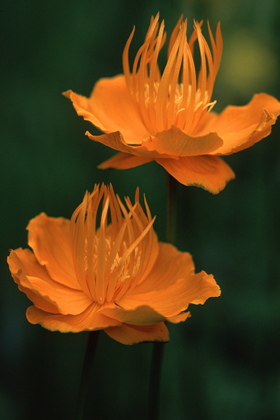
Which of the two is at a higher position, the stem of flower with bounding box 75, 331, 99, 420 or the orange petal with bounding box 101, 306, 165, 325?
the orange petal with bounding box 101, 306, 165, 325

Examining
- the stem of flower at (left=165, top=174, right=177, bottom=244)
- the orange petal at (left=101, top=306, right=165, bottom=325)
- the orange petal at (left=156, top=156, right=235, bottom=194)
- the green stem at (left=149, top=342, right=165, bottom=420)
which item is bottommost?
the green stem at (left=149, top=342, right=165, bottom=420)

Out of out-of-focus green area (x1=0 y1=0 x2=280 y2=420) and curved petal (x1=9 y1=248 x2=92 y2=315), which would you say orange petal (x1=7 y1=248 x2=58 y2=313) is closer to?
curved petal (x1=9 y1=248 x2=92 y2=315)

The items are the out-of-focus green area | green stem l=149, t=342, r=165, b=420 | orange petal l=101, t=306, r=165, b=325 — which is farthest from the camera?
the out-of-focus green area

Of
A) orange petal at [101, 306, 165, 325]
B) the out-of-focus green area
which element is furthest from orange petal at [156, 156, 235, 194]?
the out-of-focus green area

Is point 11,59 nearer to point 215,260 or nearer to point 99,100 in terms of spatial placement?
point 99,100

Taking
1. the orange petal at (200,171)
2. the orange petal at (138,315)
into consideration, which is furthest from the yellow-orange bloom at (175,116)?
the orange petal at (138,315)

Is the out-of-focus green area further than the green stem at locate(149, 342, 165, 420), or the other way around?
the out-of-focus green area

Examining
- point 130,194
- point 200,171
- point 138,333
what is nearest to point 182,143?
point 200,171
